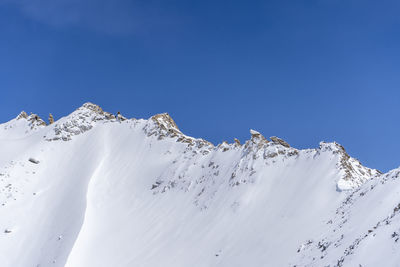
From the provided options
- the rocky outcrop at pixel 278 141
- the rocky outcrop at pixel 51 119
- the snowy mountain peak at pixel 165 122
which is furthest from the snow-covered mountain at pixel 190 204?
the rocky outcrop at pixel 51 119

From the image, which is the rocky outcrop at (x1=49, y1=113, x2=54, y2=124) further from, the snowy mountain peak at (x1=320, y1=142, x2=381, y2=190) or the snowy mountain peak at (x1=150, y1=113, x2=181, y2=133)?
the snowy mountain peak at (x1=320, y1=142, x2=381, y2=190)

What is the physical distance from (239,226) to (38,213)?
2662 centimetres

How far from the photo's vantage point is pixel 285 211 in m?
40.2

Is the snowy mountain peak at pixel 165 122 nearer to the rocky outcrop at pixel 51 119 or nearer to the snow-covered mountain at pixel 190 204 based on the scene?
the snow-covered mountain at pixel 190 204

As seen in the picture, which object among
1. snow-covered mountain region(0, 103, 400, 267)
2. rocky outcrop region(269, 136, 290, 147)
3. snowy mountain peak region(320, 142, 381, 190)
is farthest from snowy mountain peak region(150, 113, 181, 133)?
snowy mountain peak region(320, 142, 381, 190)

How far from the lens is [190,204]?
48.9m

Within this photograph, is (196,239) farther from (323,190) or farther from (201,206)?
(323,190)

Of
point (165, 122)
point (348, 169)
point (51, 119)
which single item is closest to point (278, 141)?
point (348, 169)

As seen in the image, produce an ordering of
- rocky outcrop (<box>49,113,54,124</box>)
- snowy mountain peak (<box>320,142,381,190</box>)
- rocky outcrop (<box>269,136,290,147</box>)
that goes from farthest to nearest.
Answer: rocky outcrop (<box>49,113,54,124</box>)
rocky outcrop (<box>269,136,290,147</box>)
snowy mountain peak (<box>320,142,381,190</box>)

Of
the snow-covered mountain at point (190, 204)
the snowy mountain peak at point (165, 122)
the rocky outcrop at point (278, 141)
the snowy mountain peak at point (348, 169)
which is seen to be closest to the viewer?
the snow-covered mountain at point (190, 204)

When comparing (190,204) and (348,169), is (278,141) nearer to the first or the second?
(348,169)

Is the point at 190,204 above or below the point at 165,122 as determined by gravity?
below

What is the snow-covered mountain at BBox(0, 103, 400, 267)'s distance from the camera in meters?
32.4

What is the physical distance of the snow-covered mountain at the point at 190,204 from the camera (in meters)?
32.4
